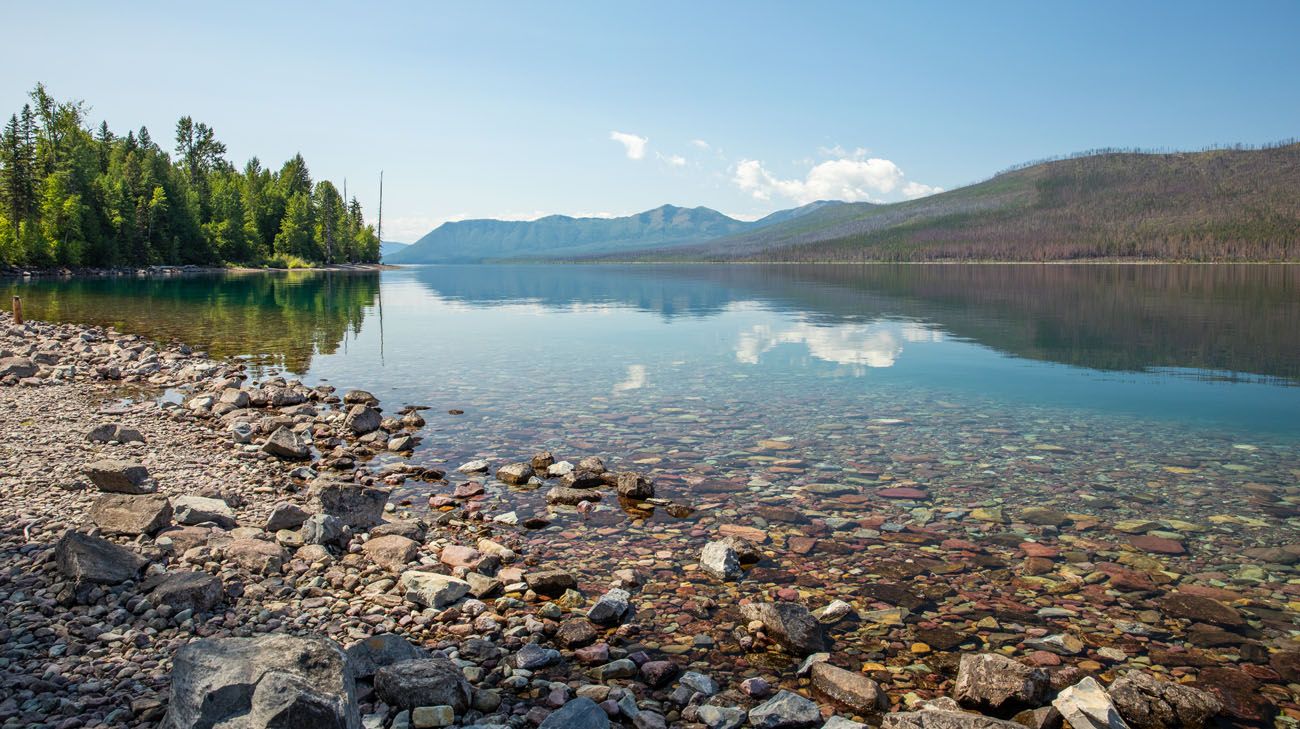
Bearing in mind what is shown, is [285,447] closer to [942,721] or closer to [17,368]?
[942,721]

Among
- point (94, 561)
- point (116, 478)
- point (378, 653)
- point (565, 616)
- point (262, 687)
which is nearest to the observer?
point (262, 687)

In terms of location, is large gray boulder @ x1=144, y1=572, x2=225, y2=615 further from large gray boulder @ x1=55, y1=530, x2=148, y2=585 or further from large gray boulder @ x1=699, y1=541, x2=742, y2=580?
large gray boulder @ x1=699, y1=541, x2=742, y2=580

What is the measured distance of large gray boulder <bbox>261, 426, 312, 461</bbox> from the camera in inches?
565

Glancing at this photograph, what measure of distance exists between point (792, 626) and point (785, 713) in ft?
4.73

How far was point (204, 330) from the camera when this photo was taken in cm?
3762

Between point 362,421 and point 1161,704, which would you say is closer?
point 1161,704

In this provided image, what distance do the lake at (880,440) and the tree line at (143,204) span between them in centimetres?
7764

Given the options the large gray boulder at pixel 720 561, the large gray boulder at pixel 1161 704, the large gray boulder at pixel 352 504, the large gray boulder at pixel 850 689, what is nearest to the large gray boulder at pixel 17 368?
the large gray boulder at pixel 352 504

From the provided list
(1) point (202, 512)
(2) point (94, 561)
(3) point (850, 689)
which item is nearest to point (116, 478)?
(1) point (202, 512)

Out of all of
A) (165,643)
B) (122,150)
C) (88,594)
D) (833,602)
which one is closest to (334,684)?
(165,643)

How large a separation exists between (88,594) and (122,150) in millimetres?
161218

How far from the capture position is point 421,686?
231 inches

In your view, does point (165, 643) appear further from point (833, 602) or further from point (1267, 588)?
point (1267, 588)

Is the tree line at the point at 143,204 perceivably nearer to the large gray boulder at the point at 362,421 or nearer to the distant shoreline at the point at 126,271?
the distant shoreline at the point at 126,271
